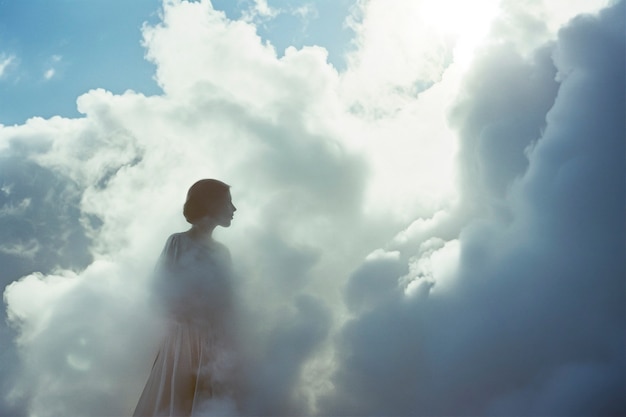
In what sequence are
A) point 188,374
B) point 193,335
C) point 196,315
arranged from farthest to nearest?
point 196,315, point 193,335, point 188,374

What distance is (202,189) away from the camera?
288 inches

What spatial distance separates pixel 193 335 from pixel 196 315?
0.89 feet

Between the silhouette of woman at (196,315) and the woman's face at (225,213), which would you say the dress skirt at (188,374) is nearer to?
the silhouette of woman at (196,315)

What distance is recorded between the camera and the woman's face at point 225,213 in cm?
725

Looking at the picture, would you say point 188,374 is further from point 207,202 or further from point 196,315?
point 207,202

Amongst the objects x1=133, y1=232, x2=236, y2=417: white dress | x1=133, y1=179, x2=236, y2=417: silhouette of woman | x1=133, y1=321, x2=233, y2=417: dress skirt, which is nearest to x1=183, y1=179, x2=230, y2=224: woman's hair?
x1=133, y1=179, x2=236, y2=417: silhouette of woman

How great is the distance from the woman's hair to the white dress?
0.38 meters

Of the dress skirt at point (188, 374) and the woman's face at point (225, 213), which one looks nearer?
the dress skirt at point (188, 374)

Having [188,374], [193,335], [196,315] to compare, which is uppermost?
[196,315]

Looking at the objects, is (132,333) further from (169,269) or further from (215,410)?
(215,410)

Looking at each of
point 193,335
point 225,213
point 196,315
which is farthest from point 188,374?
point 225,213

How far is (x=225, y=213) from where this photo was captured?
23.9ft

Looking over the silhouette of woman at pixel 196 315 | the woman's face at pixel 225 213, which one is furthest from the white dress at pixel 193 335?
the woman's face at pixel 225 213

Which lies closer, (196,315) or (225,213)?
(196,315)
